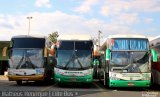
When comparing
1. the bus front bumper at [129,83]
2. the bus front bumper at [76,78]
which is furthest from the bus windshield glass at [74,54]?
the bus front bumper at [129,83]

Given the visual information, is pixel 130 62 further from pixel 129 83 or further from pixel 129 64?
pixel 129 83

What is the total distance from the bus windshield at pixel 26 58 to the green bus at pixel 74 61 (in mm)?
1915

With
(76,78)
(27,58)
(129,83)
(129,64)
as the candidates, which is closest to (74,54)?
(76,78)

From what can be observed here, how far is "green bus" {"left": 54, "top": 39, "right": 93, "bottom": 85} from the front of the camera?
1079 inches

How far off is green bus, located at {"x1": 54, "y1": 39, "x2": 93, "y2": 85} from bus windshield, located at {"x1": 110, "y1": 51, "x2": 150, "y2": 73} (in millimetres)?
2275

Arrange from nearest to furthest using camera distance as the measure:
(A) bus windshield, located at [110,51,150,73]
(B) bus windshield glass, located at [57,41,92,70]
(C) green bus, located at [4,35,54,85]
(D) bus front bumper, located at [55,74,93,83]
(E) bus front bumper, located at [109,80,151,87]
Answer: (E) bus front bumper, located at [109,80,151,87]
(A) bus windshield, located at [110,51,150,73]
(D) bus front bumper, located at [55,74,93,83]
(B) bus windshield glass, located at [57,41,92,70]
(C) green bus, located at [4,35,54,85]

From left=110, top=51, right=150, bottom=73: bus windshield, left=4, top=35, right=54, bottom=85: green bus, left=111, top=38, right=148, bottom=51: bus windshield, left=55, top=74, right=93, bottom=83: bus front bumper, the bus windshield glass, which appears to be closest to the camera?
left=110, top=51, right=150, bottom=73: bus windshield

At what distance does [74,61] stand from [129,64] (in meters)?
3.87

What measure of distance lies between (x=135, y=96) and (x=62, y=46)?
810 cm

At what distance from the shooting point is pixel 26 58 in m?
29.1

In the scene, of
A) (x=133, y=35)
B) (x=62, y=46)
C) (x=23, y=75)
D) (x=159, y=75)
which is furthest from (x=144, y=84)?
(x=23, y=75)

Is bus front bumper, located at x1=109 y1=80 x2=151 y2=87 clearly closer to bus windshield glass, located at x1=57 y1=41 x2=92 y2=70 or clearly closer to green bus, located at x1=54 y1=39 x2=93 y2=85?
green bus, located at x1=54 y1=39 x2=93 y2=85

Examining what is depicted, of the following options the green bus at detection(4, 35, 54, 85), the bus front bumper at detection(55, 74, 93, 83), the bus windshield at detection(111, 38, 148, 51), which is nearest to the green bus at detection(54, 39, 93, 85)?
the bus front bumper at detection(55, 74, 93, 83)

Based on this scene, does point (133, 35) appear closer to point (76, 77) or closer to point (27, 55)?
point (76, 77)
